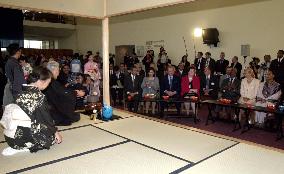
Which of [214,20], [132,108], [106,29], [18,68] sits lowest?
[132,108]

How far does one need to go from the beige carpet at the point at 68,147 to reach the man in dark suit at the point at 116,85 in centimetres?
405

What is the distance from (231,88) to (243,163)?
12.3 feet

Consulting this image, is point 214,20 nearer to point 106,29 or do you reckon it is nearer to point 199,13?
point 199,13

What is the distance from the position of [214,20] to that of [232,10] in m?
0.64

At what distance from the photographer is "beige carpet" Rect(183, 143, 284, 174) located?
2.23m

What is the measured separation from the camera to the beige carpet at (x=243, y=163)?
2230 mm

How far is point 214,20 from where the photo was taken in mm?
8648

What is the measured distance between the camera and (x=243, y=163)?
2.38m

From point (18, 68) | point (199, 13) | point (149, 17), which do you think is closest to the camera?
point (18, 68)

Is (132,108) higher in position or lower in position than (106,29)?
lower

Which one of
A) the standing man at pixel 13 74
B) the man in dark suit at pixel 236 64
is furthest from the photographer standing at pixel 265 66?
the standing man at pixel 13 74

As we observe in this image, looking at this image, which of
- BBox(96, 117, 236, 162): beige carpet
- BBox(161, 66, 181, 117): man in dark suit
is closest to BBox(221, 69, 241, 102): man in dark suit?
BBox(161, 66, 181, 117): man in dark suit

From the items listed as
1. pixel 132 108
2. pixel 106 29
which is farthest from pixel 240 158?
pixel 132 108

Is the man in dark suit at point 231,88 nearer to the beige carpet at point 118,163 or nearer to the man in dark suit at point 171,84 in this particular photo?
the man in dark suit at point 171,84
